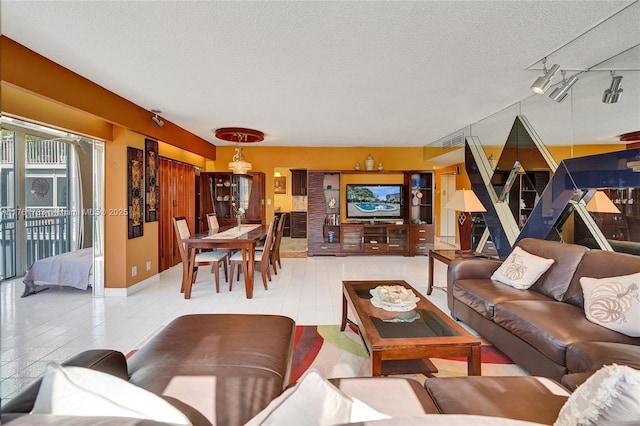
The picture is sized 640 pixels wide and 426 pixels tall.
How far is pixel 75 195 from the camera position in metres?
5.57

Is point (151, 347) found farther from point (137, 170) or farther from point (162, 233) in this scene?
point (162, 233)

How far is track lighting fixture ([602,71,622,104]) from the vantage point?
269 centimetres

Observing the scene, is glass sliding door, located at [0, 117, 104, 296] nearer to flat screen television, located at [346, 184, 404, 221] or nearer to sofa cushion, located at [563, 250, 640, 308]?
flat screen television, located at [346, 184, 404, 221]

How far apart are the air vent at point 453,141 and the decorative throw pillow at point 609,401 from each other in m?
5.24

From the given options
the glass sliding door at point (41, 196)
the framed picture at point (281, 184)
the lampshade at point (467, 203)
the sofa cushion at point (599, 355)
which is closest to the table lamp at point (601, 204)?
the lampshade at point (467, 203)

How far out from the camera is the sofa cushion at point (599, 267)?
2.08 metres

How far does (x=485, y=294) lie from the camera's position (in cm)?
261

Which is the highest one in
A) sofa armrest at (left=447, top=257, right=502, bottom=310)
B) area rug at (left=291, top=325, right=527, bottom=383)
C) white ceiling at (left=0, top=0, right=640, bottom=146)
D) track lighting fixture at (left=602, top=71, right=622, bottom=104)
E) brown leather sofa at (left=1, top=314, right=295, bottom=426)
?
white ceiling at (left=0, top=0, right=640, bottom=146)

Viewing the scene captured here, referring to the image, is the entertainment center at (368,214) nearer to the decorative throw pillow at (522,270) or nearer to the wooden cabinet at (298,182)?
the wooden cabinet at (298,182)

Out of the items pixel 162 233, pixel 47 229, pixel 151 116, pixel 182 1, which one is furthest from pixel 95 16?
pixel 47 229

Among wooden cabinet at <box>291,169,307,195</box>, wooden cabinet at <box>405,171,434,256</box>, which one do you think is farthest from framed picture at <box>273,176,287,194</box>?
wooden cabinet at <box>405,171,434,256</box>

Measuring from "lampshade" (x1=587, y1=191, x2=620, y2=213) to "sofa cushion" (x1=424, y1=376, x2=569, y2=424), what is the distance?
2.21 m

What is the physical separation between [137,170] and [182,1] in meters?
2.95

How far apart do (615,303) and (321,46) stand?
2.65m
